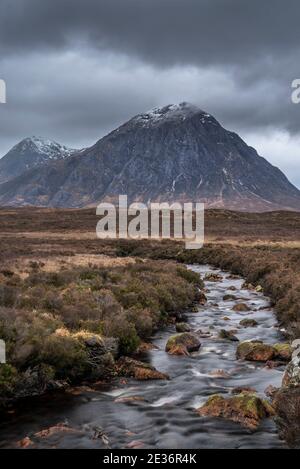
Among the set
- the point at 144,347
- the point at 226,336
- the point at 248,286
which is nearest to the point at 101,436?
the point at 144,347

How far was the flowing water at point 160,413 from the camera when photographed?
13.8 m

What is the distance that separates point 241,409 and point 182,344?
7.39 metres

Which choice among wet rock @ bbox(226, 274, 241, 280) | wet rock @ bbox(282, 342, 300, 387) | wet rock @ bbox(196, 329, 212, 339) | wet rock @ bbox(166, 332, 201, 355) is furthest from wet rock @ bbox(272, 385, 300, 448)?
wet rock @ bbox(226, 274, 241, 280)

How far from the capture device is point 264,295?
3678cm

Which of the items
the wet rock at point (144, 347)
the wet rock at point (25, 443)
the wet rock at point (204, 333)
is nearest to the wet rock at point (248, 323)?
the wet rock at point (204, 333)

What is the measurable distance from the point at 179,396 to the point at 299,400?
4.74m

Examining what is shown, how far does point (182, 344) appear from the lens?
2241 centimetres

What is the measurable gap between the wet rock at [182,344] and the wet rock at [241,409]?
595 centimetres

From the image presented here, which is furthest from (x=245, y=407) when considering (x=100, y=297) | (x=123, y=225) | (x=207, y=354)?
(x=123, y=225)

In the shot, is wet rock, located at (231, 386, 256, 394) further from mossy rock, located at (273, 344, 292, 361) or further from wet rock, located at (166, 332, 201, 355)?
wet rock, located at (166, 332, 201, 355)

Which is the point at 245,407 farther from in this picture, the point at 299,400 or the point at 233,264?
the point at 233,264

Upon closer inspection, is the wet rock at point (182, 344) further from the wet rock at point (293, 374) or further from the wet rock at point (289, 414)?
the wet rock at point (289, 414)

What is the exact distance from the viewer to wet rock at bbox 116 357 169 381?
62.2ft

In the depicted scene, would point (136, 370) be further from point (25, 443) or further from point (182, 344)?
point (25, 443)
